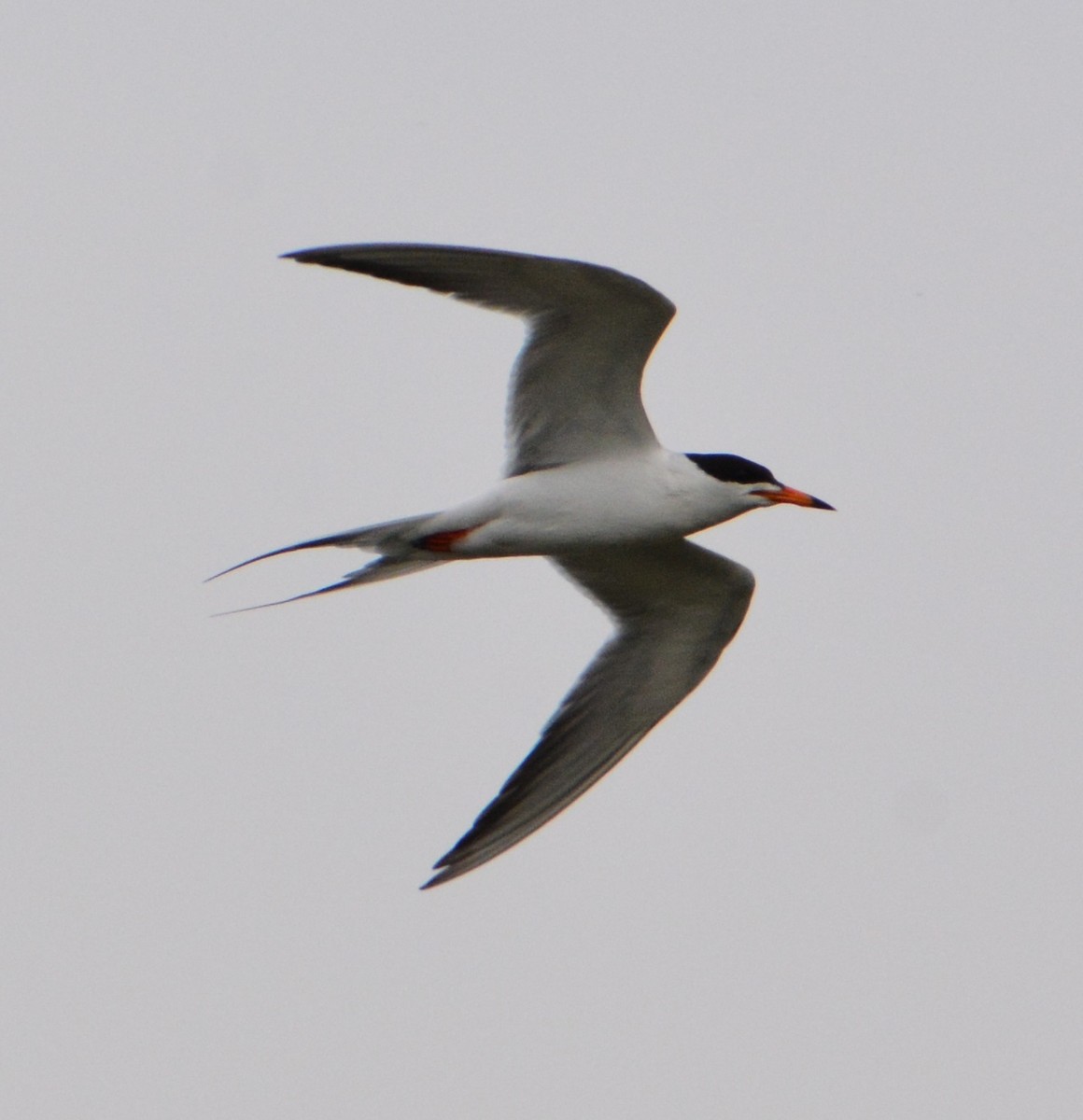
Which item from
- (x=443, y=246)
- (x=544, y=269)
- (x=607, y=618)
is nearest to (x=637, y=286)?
(x=544, y=269)

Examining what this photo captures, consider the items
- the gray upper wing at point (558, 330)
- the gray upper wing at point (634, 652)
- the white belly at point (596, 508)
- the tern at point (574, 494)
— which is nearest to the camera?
the gray upper wing at point (558, 330)

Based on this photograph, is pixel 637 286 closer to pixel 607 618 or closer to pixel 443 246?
pixel 443 246

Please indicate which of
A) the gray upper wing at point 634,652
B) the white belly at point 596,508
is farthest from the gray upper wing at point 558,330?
the gray upper wing at point 634,652

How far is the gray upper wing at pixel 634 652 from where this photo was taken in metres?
8.46

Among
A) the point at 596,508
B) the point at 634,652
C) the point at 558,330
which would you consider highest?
the point at 558,330

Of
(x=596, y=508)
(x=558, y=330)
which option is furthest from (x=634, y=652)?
(x=558, y=330)

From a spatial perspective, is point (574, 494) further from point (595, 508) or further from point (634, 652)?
point (634, 652)

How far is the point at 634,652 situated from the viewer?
8883 millimetres

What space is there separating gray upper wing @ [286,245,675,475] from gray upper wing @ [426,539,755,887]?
23.3 inches

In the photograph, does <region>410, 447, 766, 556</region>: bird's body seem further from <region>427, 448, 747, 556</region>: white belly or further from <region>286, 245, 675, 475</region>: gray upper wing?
<region>286, 245, 675, 475</region>: gray upper wing

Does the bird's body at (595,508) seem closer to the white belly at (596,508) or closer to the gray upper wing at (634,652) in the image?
the white belly at (596,508)

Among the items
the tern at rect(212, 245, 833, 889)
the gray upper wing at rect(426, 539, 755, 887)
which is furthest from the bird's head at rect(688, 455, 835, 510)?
the gray upper wing at rect(426, 539, 755, 887)

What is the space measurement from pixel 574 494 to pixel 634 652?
4.17 feet

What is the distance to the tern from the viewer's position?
7363 mm
